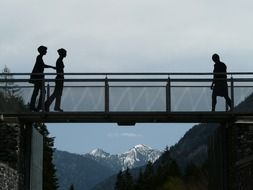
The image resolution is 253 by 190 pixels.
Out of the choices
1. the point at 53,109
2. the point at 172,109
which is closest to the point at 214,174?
the point at 172,109

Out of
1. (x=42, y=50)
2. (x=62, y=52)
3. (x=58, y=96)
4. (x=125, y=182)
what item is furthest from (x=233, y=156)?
(x=125, y=182)

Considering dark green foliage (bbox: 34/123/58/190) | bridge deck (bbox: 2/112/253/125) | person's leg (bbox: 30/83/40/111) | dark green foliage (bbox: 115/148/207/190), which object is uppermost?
Answer: person's leg (bbox: 30/83/40/111)

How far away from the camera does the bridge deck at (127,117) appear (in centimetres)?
2708

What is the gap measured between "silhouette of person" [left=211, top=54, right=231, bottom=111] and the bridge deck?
2.01 ft

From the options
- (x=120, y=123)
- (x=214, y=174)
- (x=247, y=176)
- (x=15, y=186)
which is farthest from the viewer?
(x=214, y=174)

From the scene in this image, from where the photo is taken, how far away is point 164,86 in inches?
1096

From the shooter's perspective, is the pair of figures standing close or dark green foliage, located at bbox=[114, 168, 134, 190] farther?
dark green foliage, located at bbox=[114, 168, 134, 190]

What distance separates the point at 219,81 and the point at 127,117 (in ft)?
11.6

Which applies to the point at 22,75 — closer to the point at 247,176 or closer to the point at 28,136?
the point at 28,136

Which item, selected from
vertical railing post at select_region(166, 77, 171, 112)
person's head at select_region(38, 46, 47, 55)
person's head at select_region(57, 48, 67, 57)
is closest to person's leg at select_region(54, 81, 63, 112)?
person's head at select_region(57, 48, 67, 57)

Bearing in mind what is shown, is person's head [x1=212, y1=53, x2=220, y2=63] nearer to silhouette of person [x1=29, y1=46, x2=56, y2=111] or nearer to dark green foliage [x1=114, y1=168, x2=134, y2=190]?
silhouette of person [x1=29, y1=46, x2=56, y2=111]

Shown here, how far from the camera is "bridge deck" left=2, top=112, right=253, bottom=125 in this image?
27078 millimetres

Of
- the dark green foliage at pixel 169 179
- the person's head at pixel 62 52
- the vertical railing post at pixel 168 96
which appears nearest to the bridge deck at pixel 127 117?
the vertical railing post at pixel 168 96

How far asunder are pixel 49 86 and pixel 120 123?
2963mm
